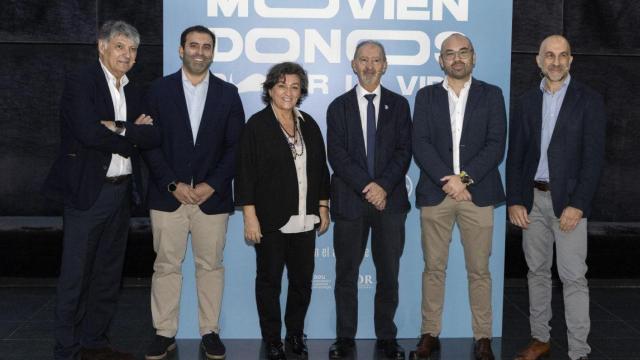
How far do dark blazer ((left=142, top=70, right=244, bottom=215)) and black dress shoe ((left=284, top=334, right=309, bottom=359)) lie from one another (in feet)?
2.85

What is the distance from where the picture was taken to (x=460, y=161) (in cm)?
429

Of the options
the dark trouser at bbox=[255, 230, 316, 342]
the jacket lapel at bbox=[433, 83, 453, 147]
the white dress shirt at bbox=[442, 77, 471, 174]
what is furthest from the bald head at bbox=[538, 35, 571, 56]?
the dark trouser at bbox=[255, 230, 316, 342]

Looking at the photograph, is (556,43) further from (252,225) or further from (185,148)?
(185,148)

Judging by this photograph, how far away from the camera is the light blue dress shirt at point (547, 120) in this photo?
4.23 m

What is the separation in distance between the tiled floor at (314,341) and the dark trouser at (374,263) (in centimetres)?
22

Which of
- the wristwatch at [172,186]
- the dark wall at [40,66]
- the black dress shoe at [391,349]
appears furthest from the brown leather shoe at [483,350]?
the dark wall at [40,66]

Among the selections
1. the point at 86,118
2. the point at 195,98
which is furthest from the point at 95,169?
the point at 195,98

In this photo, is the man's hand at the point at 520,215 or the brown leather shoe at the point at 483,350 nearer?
the man's hand at the point at 520,215

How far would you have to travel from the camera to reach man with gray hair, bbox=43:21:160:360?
3.97 m

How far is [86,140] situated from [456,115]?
205 centimetres

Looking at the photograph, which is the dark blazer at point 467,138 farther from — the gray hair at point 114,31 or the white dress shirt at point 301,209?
the gray hair at point 114,31

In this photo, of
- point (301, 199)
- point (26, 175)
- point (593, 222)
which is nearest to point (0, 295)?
point (26, 175)

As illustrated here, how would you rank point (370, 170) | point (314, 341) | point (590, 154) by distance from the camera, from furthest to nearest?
point (314, 341), point (370, 170), point (590, 154)

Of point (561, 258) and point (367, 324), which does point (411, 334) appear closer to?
point (367, 324)
